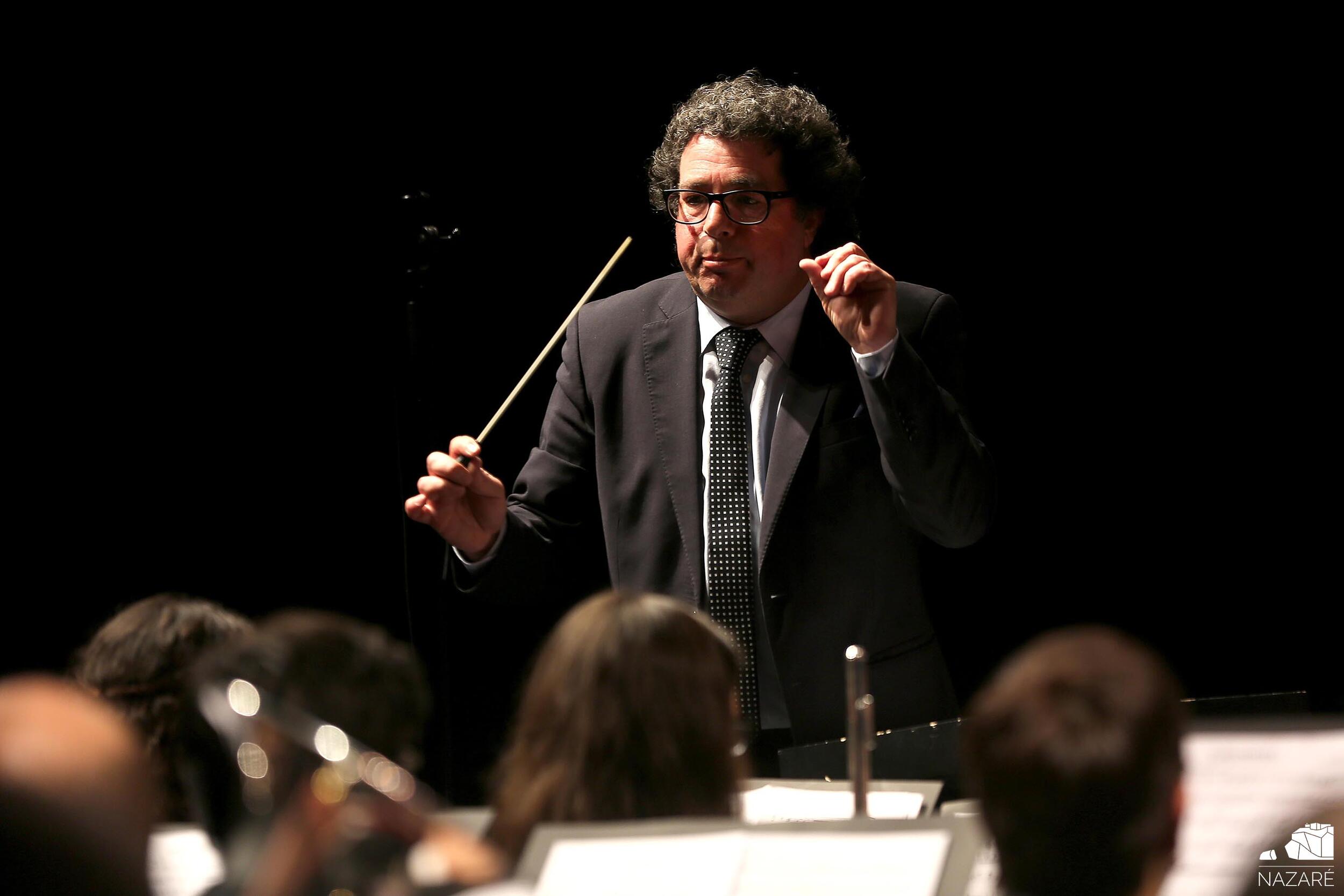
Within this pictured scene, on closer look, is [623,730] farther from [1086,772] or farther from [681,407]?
[681,407]

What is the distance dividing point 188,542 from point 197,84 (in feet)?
3.81

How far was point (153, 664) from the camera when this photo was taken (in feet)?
6.20

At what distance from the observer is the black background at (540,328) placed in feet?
11.6

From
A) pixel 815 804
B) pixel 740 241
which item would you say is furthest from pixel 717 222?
pixel 815 804

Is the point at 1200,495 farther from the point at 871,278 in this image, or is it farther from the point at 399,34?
the point at 399,34

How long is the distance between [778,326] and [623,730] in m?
1.27

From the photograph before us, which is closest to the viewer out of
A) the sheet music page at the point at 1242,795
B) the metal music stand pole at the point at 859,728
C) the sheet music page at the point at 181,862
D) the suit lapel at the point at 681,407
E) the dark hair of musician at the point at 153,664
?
the sheet music page at the point at 1242,795

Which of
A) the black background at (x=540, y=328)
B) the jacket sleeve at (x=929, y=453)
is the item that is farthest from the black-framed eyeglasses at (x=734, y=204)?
the black background at (x=540, y=328)

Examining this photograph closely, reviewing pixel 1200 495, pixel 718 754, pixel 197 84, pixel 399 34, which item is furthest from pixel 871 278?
→ pixel 197 84

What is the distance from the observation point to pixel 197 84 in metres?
3.82

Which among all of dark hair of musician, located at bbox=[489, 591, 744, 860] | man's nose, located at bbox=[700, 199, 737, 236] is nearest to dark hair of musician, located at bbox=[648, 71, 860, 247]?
man's nose, located at bbox=[700, 199, 737, 236]

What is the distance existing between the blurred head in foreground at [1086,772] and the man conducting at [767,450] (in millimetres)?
1184

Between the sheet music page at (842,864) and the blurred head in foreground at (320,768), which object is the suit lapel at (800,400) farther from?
the blurred head in foreground at (320,768)

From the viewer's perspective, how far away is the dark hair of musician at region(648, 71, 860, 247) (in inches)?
103
